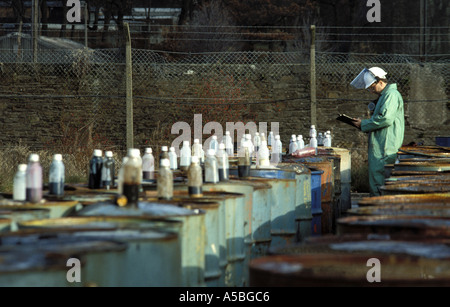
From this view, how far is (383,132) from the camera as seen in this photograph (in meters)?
9.46

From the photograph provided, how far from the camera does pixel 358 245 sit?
3500mm

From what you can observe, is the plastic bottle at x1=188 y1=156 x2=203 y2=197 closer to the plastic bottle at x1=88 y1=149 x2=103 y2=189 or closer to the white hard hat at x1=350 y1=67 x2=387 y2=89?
the plastic bottle at x1=88 y1=149 x2=103 y2=189

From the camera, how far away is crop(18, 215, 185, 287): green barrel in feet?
10.4

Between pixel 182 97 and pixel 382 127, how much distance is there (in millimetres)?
9270

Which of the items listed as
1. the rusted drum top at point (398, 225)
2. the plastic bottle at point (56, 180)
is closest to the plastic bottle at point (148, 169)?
the plastic bottle at point (56, 180)

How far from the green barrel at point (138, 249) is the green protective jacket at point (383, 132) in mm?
5872

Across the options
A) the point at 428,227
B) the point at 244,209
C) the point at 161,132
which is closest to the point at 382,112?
the point at 244,209

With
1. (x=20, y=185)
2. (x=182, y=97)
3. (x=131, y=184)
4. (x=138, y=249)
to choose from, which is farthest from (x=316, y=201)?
(x=182, y=97)

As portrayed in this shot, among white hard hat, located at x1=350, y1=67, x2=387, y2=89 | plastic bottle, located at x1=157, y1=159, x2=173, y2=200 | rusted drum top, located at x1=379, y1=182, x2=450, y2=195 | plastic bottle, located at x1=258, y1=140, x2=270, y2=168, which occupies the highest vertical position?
white hard hat, located at x1=350, y1=67, x2=387, y2=89

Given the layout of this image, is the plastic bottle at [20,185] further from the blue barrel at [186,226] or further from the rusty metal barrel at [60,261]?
the rusty metal barrel at [60,261]

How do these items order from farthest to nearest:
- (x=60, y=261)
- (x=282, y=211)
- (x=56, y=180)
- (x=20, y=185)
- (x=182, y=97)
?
(x=182, y=97)
(x=282, y=211)
(x=56, y=180)
(x=20, y=185)
(x=60, y=261)

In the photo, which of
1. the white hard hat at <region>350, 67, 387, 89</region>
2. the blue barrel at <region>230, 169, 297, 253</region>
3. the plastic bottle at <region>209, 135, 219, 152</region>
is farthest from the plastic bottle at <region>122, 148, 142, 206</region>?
the white hard hat at <region>350, 67, 387, 89</region>

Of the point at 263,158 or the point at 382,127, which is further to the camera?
the point at 382,127

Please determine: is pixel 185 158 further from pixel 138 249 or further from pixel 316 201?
pixel 138 249
